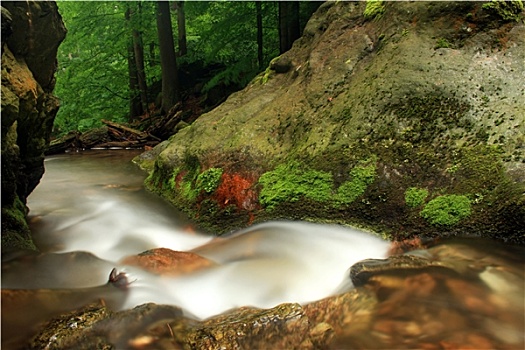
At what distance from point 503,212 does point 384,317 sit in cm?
154

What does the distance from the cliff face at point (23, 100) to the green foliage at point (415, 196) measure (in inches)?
131

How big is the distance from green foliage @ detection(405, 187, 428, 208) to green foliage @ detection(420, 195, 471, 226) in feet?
0.24

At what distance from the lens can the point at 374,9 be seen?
17.7 ft

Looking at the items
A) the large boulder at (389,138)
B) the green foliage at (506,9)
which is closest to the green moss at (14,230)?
the large boulder at (389,138)

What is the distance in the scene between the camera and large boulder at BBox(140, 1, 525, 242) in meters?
3.46

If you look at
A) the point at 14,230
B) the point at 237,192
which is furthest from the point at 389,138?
the point at 14,230

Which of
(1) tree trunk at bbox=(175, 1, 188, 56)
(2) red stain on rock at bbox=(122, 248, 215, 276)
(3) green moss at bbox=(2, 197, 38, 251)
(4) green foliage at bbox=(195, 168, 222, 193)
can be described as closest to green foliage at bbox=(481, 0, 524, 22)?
(4) green foliage at bbox=(195, 168, 222, 193)

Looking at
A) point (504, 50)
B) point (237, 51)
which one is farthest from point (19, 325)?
point (237, 51)

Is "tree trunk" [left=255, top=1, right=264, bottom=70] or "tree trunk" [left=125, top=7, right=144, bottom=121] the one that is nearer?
"tree trunk" [left=255, top=1, right=264, bottom=70]

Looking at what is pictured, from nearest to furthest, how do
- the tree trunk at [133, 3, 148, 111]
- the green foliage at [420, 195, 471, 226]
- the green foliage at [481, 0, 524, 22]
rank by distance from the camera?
the green foliage at [420, 195, 471, 226] < the green foliage at [481, 0, 524, 22] < the tree trunk at [133, 3, 148, 111]

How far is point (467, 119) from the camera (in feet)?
12.4

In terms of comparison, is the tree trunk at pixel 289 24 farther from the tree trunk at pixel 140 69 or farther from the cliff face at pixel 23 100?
the tree trunk at pixel 140 69

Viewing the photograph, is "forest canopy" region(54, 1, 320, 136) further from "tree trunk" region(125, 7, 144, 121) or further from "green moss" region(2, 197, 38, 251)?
"green moss" region(2, 197, 38, 251)

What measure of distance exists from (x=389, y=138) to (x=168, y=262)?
240cm
